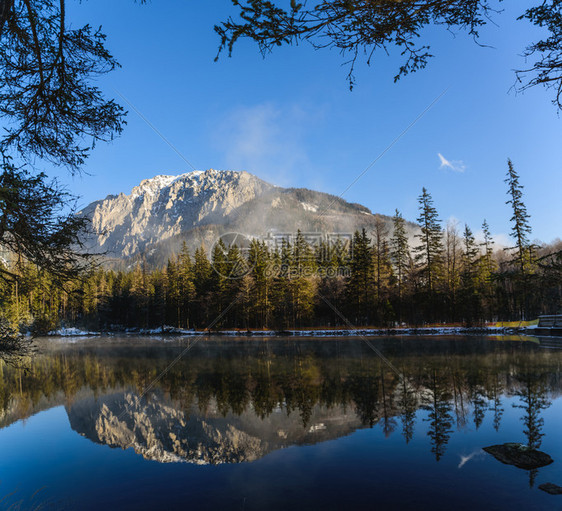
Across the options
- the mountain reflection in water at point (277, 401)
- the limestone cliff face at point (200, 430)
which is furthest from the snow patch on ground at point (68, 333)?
Result: the limestone cliff face at point (200, 430)

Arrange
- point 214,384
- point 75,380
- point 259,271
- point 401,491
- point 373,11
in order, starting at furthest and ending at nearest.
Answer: point 259,271
point 75,380
point 214,384
point 401,491
point 373,11

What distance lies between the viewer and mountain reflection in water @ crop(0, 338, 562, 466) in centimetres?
795

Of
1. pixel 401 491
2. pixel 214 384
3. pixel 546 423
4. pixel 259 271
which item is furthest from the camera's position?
pixel 259 271

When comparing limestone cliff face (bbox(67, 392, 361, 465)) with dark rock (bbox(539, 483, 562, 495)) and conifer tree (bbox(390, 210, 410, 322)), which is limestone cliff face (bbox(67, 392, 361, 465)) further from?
conifer tree (bbox(390, 210, 410, 322))

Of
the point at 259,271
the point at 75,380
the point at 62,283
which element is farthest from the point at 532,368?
the point at 259,271

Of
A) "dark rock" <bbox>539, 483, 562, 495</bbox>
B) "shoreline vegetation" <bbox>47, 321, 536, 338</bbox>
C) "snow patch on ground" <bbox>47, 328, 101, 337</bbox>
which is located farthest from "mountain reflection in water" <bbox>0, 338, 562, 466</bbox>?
"snow patch on ground" <bbox>47, 328, 101, 337</bbox>

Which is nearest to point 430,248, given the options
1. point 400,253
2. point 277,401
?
point 400,253

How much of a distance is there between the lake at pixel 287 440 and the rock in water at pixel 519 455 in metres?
0.16

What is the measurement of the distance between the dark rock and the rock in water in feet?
2.00

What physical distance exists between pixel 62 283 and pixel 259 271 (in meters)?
47.0

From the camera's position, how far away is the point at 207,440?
8.12m

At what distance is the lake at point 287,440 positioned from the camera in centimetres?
548

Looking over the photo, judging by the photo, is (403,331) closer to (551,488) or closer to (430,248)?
(430,248)

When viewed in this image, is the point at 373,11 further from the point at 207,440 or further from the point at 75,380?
the point at 75,380
